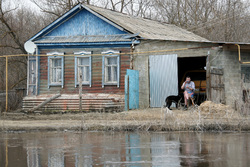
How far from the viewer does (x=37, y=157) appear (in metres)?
9.33

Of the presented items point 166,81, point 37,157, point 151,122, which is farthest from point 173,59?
point 37,157

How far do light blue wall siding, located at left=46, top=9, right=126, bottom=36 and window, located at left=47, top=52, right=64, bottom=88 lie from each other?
1467 mm

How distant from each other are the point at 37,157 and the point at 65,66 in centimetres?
1583

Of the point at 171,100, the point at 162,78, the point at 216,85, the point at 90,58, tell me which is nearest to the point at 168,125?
the point at 216,85

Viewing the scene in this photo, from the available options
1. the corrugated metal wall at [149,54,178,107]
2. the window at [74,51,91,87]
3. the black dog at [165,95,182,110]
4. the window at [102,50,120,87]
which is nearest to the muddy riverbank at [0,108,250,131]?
the black dog at [165,95,182,110]

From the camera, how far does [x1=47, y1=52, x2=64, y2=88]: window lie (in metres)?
25.1

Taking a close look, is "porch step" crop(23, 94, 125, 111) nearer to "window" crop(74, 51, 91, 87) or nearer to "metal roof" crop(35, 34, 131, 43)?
"window" crop(74, 51, 91, 87)

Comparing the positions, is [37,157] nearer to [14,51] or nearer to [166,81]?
[166,81]

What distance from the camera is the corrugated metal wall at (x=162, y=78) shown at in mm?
21875

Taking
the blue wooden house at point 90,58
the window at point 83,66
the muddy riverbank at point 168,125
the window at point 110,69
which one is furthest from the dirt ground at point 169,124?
the window at point 83,66

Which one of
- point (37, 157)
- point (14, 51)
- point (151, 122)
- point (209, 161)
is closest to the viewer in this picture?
point (209, 161)

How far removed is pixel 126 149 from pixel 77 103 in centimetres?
1321

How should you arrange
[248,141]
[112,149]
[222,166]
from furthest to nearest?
[248,141] < [112,149] < [222,166]

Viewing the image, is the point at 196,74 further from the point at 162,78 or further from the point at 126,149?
the point at 126,149
